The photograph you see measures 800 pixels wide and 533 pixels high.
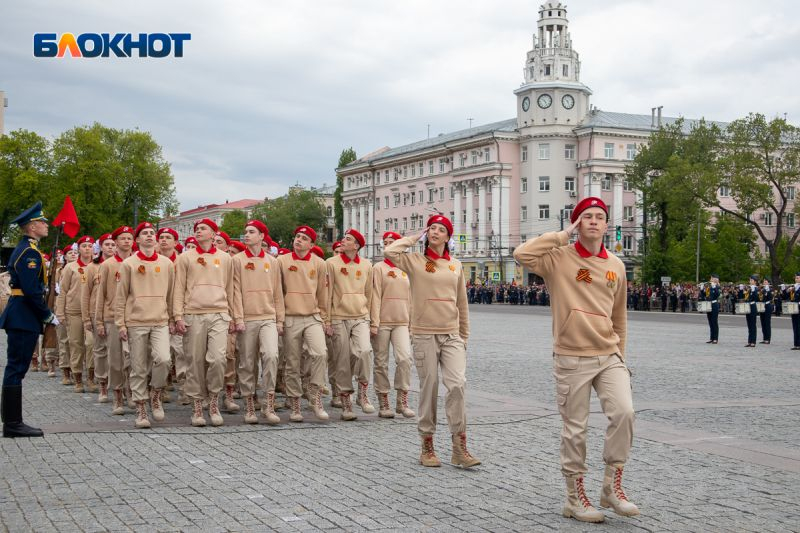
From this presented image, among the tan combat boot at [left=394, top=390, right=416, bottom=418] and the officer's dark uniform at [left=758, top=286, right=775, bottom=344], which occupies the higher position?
the officer's dark uniform at [left=758, top=286, right=775, bottom=344]

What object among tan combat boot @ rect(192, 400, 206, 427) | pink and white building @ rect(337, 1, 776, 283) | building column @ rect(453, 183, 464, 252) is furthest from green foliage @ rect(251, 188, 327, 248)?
tan combat boot @ rect(192, 400, 206, 427)

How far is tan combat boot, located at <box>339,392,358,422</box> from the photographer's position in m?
11.2

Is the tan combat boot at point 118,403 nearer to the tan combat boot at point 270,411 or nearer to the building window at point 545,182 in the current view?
the tan combat boot at point 270,411

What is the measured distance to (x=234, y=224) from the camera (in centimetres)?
13225

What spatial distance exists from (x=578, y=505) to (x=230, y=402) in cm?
687

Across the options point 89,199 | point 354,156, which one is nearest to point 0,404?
point 89,199

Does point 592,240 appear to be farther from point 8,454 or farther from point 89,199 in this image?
point 89,199

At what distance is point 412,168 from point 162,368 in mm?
98258

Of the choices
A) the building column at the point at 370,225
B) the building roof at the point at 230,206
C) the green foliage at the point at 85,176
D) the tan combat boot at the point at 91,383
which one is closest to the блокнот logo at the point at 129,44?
the tan combat boot at the point at 91,383

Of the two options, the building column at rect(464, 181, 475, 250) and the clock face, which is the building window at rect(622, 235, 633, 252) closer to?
the clock face

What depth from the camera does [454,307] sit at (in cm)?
884

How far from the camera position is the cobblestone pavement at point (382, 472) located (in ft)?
21.0

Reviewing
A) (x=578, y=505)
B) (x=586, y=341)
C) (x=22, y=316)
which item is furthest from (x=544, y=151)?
(x=578, y=505)

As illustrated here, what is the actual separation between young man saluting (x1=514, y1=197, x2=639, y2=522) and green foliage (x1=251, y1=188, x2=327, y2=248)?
111407 mm
